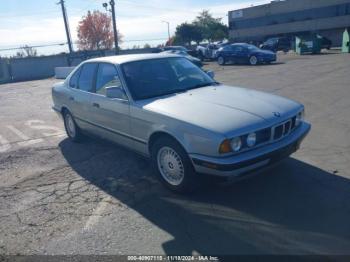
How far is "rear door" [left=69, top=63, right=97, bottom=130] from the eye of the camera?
219 inches

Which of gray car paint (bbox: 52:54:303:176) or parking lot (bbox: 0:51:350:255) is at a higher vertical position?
gray car paint (bbox: 52:54:303:176)

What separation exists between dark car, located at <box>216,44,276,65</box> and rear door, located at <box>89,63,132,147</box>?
1838cm

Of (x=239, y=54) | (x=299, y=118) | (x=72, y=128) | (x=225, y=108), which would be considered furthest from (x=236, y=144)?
(x=239, y=54)

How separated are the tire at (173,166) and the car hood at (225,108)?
37 cm

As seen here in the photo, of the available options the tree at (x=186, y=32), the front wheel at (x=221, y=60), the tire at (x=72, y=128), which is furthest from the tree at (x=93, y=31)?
the tire at (x=72, y=128)

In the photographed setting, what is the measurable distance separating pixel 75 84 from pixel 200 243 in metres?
3.95

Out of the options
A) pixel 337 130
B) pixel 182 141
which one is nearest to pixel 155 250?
pixel 182 141

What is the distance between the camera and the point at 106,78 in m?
5.16

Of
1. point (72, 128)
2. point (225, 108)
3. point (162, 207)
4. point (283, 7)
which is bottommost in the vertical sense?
point (162, 207)

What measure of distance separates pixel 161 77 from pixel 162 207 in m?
1.88

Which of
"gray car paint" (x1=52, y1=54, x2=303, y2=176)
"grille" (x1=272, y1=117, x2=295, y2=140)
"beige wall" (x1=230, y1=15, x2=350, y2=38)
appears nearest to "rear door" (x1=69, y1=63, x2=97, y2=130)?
"gray car paint" (x1=52, y1=54, x2=303, y2=176)

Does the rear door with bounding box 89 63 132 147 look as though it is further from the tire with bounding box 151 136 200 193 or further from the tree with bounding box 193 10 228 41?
the tree with bounding box 193 10 228 41

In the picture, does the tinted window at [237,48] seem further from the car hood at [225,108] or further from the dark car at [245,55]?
the car hood at [225,108]

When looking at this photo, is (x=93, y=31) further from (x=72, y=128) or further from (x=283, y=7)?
(x=72, y=128)
